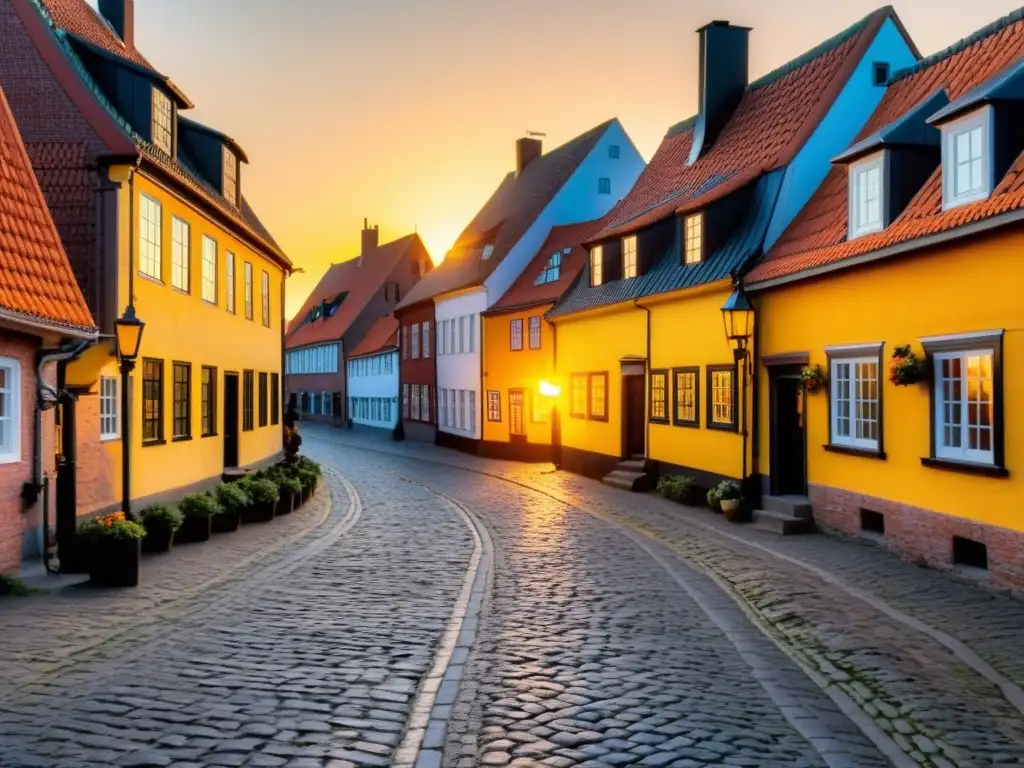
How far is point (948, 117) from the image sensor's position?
42.9ft

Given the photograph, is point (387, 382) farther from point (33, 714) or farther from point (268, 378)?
point (33, 714)

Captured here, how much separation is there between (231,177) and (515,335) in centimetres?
1356

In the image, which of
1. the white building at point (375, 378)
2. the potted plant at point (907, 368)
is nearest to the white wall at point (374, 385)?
the white building at point (375, 378)

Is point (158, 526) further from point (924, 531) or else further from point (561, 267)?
point (561, 267)

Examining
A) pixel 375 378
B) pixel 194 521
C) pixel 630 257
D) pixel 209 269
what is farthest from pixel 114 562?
pixel 375 378

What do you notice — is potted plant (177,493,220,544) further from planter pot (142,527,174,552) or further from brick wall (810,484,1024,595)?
brick wall (810,484,1024,595)

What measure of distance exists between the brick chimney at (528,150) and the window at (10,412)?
114 ft

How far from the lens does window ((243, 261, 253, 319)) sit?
26500 millimetres

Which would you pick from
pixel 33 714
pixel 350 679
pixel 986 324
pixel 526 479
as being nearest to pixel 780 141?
pixel 986 324

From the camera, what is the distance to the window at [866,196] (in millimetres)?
15258

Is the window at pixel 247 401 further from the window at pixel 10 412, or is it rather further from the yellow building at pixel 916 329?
the yellow building at pixel 916 329

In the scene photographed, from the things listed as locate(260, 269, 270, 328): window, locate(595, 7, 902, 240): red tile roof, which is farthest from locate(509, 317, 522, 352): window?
locate(260, 269, 270, 328): window

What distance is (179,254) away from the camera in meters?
19.6

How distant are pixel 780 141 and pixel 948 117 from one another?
8.07m
